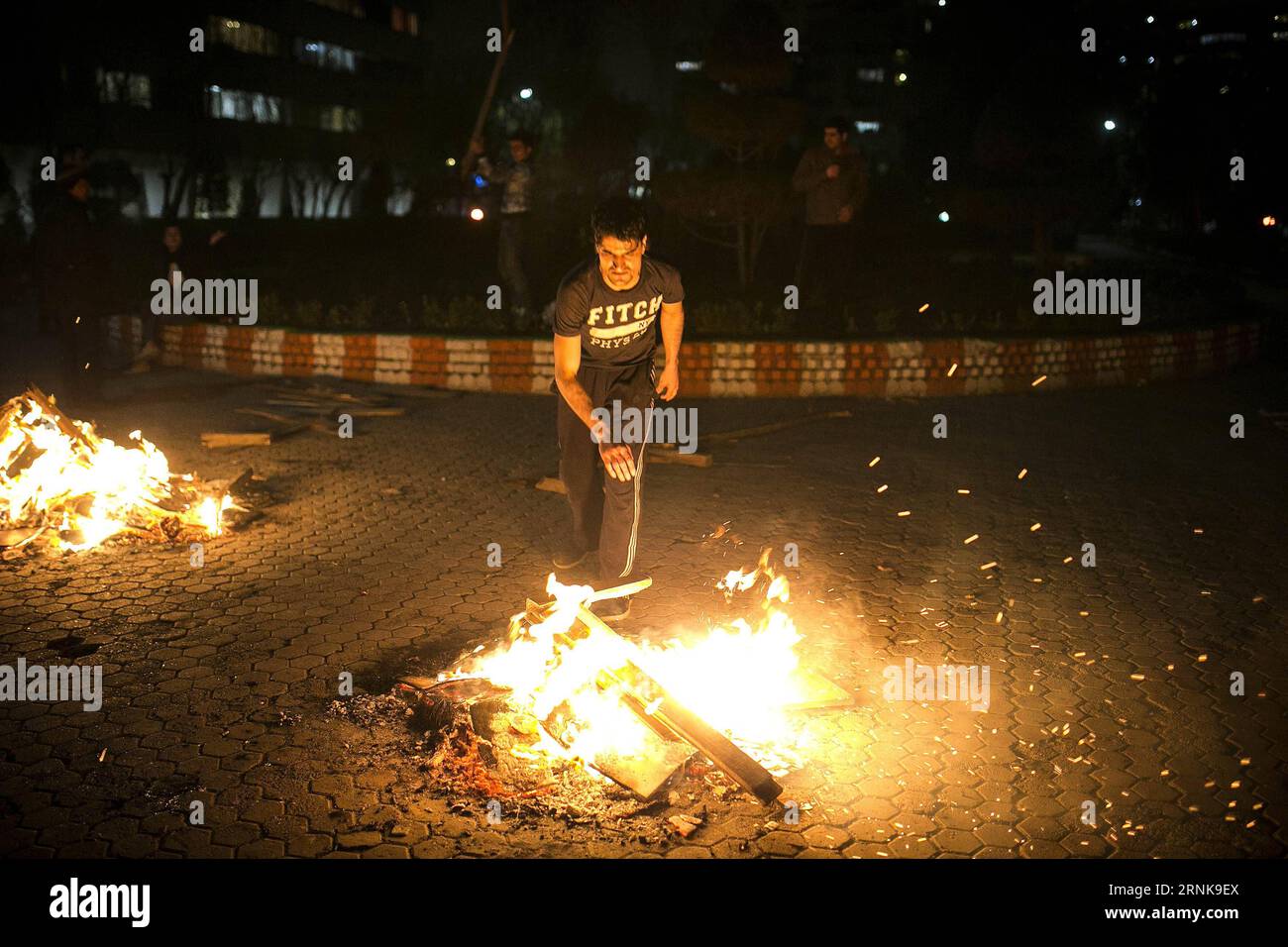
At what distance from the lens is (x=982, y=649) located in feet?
17.7

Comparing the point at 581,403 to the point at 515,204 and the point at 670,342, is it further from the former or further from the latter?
the point at 515,204

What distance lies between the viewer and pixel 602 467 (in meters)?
6.27

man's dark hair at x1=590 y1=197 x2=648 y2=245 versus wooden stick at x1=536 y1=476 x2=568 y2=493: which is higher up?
man's dark hair at x1=590 y1=197 x2=648 y2=245

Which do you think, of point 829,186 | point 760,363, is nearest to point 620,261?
point 760,363

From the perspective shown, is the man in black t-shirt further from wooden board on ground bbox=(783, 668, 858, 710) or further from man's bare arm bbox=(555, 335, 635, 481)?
wooden board on ground bbox=(783, 668, 858, 710)

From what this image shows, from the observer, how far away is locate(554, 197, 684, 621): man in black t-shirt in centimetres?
555

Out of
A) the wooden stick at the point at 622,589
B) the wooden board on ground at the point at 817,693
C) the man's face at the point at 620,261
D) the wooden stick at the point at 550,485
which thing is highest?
the man's face at the point at 620,261

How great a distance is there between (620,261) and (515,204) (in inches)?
Answer: 310

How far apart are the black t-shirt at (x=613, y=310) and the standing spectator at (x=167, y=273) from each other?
898cm

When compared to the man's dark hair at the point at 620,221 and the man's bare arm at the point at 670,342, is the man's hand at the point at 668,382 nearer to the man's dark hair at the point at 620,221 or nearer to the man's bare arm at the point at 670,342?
the man's bare arm at the point at 670,342

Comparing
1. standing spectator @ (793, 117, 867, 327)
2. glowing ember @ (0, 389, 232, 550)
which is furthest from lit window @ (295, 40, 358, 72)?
glowing ember @ (0, 389, 232, 550)

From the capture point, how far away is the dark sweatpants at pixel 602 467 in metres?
5.90

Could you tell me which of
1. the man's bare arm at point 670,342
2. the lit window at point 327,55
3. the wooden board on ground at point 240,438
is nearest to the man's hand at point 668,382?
the man's bare arm at point 670,342

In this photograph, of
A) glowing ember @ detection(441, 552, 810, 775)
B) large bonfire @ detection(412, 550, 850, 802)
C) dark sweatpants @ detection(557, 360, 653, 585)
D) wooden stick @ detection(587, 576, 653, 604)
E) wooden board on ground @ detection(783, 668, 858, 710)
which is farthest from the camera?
dark sweatpants @ detection(557, 360, 653, 585)
